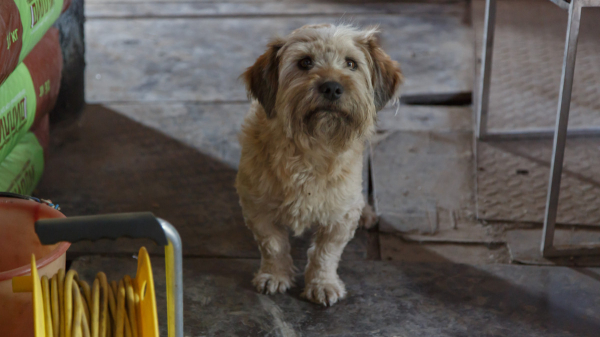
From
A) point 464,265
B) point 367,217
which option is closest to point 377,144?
point 367,217

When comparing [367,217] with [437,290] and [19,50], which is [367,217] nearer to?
[437,290]

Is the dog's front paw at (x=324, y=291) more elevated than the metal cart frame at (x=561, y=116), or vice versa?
the metal cart frame at (x=561, y=116)

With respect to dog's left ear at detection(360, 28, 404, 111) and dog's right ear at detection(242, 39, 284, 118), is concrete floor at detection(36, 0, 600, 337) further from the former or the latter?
dog's right ear at detection(242, 39, 284, 118)

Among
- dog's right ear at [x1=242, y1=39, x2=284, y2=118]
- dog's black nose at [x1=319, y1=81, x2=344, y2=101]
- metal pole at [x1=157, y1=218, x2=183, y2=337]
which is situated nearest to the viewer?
metal pole at [x1=157, y1=218, x2=183, y2=337]

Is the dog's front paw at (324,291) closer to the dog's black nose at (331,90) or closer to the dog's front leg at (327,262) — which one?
the dog's front leg at (327,262)

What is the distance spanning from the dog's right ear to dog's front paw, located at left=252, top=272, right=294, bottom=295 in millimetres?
730

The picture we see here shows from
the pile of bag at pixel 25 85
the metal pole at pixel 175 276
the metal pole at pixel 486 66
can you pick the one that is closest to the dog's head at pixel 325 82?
the metal pole at pixel 175 276

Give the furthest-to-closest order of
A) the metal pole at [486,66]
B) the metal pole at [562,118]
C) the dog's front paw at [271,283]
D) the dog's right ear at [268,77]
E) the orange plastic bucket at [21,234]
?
the metal pole at [486,66] → the dog's front paw at [271,283] → the metal pole at [562,118] → the dog's right ear at [268,77] → the orange plastic bucket at [21,234]

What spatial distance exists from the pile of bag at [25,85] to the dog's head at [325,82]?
3.35 feet

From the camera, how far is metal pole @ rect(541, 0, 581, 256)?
227 cm

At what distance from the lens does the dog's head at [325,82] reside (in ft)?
6.61

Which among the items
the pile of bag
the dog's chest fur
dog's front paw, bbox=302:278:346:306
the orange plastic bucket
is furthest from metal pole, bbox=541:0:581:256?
the pile of bag

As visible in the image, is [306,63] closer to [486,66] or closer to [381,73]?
[381,73]

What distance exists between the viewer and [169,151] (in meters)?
3.57
